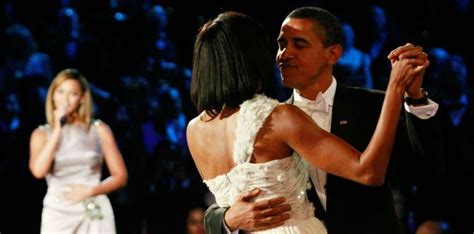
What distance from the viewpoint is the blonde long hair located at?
17.1 feet

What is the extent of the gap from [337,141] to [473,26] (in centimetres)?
498

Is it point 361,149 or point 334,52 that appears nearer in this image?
point 361,149

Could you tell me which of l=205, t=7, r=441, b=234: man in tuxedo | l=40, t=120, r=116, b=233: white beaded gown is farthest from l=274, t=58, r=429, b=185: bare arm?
l=40, t=120, r=116, b=233: white beaded gown

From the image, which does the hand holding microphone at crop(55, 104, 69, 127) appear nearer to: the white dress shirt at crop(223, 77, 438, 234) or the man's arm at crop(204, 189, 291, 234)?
the white dress shirt at crop(223, 77, 438, 234)

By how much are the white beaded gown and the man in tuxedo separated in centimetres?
221

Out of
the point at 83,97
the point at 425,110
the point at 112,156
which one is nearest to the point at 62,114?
the point at 83,97

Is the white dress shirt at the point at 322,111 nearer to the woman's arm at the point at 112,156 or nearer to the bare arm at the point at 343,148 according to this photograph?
the bare arm at the point at 343,148

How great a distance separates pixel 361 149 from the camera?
3.06m

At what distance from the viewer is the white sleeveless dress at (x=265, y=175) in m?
2.64

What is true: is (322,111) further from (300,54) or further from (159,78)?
(159,78)

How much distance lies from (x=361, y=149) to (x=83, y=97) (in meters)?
2.64

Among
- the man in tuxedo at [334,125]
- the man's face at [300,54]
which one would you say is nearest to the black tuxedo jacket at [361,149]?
the man in tuxedo at [334,125]

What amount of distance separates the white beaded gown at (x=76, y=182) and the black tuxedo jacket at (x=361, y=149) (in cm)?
239

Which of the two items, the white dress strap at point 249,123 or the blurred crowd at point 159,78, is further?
the blurred crowd at point 159,78
